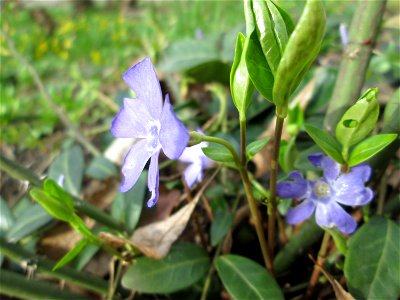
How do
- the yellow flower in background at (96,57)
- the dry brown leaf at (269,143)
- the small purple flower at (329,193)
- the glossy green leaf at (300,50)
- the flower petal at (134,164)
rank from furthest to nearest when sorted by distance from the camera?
1. the yellow flower in background at (96,57)
2. the dry brown leaf at (269,143)
3. the small purple flower at (329,193)
4. the flower petal at (134,164)
5. the glossy green leaf at (300,50)

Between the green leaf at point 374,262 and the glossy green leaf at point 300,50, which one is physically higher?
the glossy green leaf at point 300,50

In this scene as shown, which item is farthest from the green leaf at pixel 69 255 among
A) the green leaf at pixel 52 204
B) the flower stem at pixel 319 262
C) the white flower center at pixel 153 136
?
the flower stem at pixel 319 262

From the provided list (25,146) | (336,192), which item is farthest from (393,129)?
(25,146)

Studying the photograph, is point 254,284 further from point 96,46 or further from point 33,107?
point 96,46

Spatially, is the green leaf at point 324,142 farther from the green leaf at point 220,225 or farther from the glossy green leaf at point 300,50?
the green leaf at point 220,225

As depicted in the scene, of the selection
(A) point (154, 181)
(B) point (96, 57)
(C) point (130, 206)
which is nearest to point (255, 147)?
(A) point (154, 181)

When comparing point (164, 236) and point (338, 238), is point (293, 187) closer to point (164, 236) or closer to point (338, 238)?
point (338, 238)

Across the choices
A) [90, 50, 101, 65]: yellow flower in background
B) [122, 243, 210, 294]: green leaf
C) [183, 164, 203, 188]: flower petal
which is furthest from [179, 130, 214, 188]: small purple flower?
[90, 50, 101, 65]: yellow flower in background
